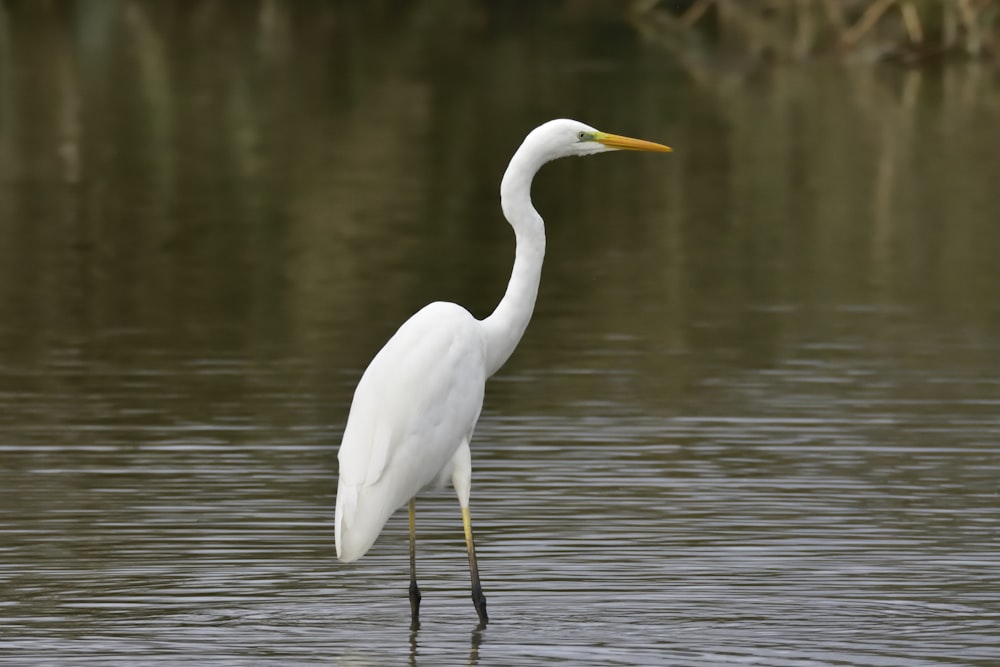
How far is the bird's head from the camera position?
8.66 m

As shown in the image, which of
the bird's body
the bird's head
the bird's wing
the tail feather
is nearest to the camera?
the tail feather

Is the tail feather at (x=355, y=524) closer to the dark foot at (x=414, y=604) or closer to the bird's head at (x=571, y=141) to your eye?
the dark foot at (x=414, y=604)

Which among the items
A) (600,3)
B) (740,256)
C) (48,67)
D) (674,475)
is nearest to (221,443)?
(674,475)

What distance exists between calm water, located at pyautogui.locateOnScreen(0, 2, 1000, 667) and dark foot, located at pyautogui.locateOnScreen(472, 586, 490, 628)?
0.15 m

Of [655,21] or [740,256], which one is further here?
[655,21]

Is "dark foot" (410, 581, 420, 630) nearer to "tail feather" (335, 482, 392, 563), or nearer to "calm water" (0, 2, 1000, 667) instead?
"calm water" (0, 2, 1000, 667)

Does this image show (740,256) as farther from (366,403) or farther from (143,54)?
(143,54)

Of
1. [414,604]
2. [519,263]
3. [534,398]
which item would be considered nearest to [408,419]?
[414,604]

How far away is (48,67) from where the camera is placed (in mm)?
44281

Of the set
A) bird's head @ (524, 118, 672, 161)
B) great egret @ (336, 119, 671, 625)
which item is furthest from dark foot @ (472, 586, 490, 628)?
bird's head @ (524, 118, 672, 161)

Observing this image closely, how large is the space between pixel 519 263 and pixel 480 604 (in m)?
1.48

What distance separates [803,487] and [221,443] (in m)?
2.89

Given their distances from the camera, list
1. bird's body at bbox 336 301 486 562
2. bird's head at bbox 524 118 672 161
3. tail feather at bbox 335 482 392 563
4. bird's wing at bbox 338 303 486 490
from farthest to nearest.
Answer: bird's head at bbox 524 118 672 161 → bird's wing at bbox 338 303 486 490 → bird's body at bbox 336 301 486 562 → tail feather at bbox 335 482 392 563

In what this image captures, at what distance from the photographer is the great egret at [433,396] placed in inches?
318
